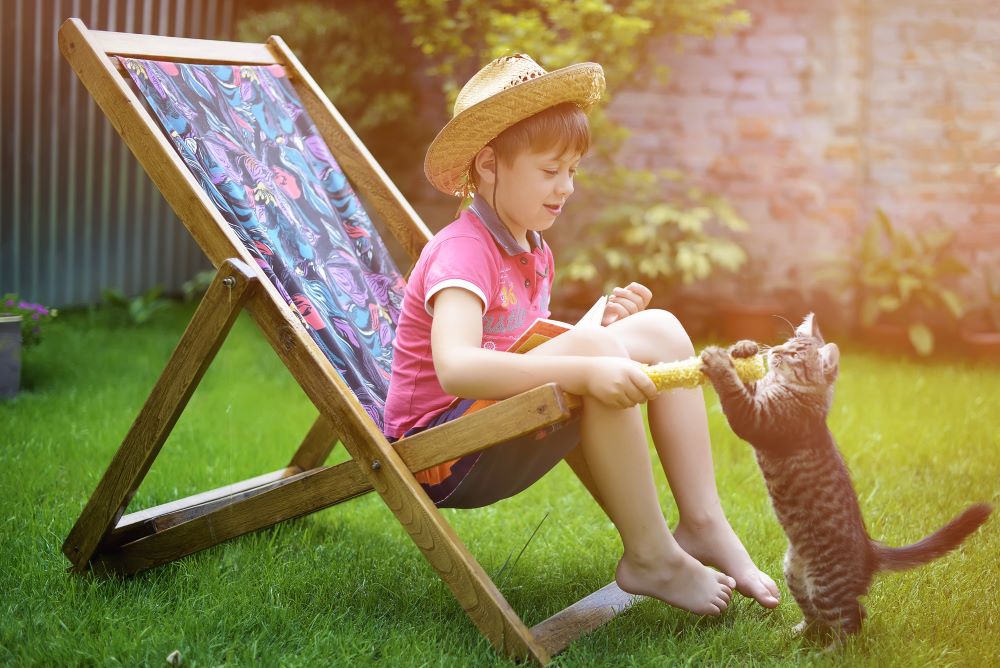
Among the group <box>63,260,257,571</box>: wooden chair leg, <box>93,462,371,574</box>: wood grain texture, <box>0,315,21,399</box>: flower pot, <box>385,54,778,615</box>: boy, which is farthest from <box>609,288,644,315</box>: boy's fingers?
<box>0,315,21,399</box>: flower pot

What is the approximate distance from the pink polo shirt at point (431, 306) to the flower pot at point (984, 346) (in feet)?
14.5

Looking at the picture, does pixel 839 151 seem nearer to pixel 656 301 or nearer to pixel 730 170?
pixel 730 170

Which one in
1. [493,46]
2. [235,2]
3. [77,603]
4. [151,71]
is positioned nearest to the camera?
[77,603]

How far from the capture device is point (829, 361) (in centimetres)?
190

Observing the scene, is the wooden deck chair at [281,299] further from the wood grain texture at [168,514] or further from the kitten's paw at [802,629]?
the kitten's paw at [802,629]

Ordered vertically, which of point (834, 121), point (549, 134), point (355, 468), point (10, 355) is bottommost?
point (10, 355)

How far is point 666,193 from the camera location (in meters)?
6.76

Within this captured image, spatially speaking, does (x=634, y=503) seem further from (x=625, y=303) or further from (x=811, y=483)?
(x=625, y=303)

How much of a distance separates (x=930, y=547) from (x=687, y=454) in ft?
1.67

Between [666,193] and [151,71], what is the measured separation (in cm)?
474

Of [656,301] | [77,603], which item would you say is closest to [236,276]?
[77,603]

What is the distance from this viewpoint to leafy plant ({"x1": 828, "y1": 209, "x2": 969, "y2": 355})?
6172mm

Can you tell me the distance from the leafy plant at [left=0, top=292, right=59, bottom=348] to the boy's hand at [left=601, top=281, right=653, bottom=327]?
277cm

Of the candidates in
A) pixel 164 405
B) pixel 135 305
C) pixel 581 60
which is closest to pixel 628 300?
pixel 164 405
